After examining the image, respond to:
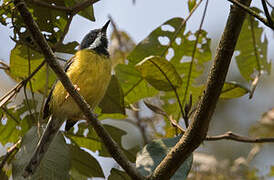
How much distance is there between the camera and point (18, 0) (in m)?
2.00

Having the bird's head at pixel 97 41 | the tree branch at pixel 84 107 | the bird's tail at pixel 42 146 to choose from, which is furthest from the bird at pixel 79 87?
the tree branch at pixel 84 107

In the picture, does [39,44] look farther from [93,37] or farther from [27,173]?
[93,37]

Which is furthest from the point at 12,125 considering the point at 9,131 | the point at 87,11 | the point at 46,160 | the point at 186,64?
the point at 186,64

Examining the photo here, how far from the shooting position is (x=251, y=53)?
364 centimetres

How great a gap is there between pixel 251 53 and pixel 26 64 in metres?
1.89

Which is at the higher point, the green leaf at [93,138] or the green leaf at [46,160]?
the green leaf at [46,160]

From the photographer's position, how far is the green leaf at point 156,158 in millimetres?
2490

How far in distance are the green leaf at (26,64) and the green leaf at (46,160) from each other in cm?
61

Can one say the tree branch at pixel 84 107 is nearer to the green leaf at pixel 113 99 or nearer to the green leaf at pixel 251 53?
the green leaf at pixel 113 99

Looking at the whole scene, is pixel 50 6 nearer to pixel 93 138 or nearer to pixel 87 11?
pixel 87 11

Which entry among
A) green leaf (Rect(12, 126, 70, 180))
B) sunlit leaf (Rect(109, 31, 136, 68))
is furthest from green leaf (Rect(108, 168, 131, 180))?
sunlit leaf (Rect(109, 31, 136, 68))

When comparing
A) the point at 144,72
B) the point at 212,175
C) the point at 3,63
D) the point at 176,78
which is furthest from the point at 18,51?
the point at 212,175

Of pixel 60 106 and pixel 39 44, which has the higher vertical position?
pixel 39 44

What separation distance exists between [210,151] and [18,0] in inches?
190
